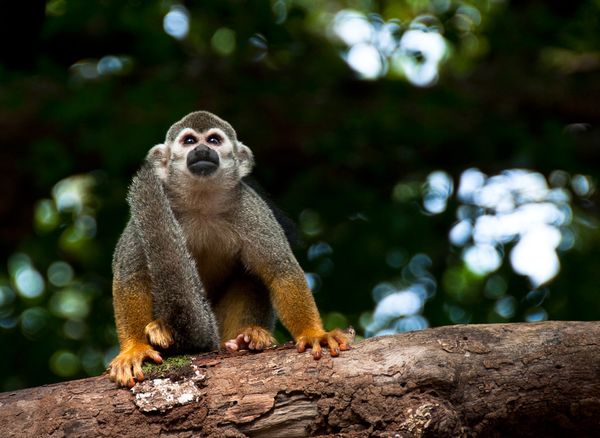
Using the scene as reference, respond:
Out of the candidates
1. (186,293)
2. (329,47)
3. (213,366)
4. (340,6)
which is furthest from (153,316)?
(340,6)

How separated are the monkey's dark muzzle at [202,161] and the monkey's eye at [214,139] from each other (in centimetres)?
25

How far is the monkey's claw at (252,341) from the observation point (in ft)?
16.4

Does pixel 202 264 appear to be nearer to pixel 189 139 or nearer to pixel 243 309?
pixel 243 309

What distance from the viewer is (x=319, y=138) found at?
332 inches

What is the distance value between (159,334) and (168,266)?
17.0 inches

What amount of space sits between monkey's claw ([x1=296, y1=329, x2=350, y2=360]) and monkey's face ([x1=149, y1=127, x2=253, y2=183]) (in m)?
1.65

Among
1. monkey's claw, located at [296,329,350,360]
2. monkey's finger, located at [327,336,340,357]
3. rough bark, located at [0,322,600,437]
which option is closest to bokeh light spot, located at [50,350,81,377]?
rough bark, located at [0,322,600,437]

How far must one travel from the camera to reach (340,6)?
1177cm

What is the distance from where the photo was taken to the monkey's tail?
4.96 metres

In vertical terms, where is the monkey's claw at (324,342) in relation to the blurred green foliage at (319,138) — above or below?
below

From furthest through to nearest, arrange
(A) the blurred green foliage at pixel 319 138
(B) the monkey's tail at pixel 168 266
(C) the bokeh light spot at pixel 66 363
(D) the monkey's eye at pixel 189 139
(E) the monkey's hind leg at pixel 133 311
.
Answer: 1. (C) the bokeh light spot at pixel 66 363
2. (A) the blurred green foliage at pixel 319 138
3. (D) the monkey's eye at pixel 189 139
4. (E) the monkey's hind leg at pixel 133 311
5. (B) the monkey's tail at pixel 168 266

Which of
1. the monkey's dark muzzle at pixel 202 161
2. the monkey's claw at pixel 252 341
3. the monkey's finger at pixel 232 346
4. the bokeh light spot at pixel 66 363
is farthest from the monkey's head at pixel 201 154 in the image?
the bokeh light spot at pixel 66 363

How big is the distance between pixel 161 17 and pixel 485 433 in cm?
578

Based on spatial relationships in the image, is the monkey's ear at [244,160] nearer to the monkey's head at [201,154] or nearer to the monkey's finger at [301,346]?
the monkey's head at [201,154]
